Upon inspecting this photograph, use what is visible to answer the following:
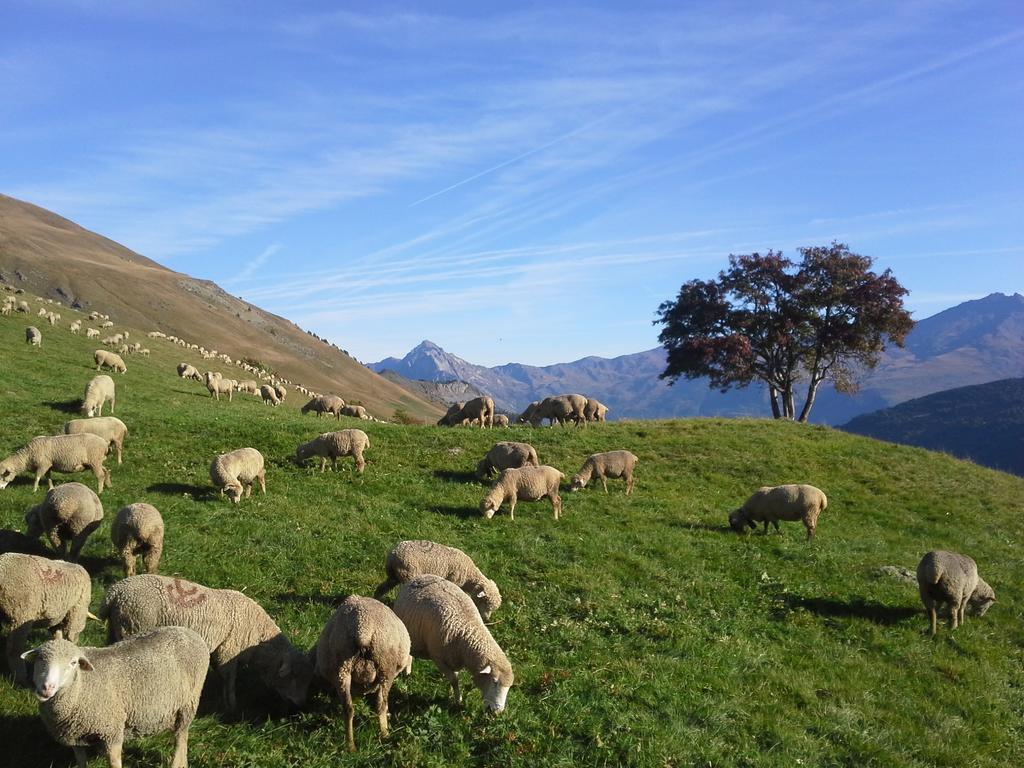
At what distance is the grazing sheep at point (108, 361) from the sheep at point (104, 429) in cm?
1964

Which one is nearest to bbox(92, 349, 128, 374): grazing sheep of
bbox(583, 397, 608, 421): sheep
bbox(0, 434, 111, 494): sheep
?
bbox(0, 434, 111, 494): sheep

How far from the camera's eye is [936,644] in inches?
500

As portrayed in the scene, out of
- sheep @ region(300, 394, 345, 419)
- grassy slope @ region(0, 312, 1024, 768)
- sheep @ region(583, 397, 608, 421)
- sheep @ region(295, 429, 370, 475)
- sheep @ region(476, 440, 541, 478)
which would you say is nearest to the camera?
grassy slope @ region(0, 312, 1024, 768)

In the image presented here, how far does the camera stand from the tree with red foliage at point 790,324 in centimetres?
4344

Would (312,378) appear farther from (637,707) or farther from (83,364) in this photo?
(637,707)

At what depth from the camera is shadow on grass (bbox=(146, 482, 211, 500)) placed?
1711cm

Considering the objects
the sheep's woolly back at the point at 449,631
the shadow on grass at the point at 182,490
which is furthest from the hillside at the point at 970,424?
the sheep's woolly back at the point at 449,631

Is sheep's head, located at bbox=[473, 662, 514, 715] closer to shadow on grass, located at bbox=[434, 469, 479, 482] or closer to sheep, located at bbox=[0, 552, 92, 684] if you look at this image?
sheep, located at bbox=[0, 552, 92, 684]

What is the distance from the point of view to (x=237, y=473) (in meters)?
17.7

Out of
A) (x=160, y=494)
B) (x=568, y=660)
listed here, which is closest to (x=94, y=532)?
(x=160, y=494)

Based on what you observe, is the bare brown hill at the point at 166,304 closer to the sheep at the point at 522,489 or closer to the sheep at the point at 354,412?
the sheep at the point at 354,412

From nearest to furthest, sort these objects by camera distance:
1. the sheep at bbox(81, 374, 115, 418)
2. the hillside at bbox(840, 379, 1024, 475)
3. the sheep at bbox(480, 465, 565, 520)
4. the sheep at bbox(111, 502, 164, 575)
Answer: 1. the sheep at bbox(111, 502, 164, 575)
2. the sheep at bbox(480, 465, 565, 520)
3. the sheep at bbox(81, 374, 115, 418)
4. the hillside at bbox(840, 379, 1024, 475)

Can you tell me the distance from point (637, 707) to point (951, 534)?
17.9m

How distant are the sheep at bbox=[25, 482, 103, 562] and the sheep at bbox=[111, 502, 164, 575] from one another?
111 cm
